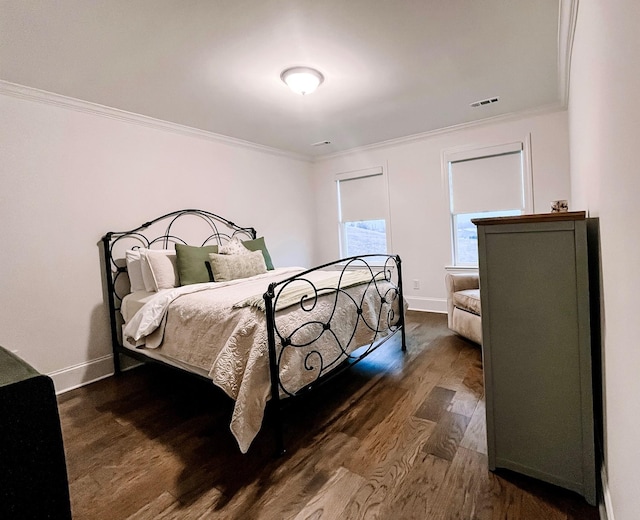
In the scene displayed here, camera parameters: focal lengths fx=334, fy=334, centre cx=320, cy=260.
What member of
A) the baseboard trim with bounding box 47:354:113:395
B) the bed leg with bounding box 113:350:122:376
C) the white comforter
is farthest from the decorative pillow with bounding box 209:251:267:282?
the baseboard trim with bounding box 47:354:113:395

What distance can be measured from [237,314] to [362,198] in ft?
11.7

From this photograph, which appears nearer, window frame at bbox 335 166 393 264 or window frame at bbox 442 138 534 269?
window frame at bbox 442 138 534 269

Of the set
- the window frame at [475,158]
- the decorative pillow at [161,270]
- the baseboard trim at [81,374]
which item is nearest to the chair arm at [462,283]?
the window frame at [475,158]

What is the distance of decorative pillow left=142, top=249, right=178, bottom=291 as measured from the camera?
2.95 meters

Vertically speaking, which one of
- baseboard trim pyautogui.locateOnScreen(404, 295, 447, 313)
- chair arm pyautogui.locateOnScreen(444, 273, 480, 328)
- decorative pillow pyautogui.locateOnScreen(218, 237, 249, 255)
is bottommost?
baseboard trim pyautogui.locateOnScreen(404, 295, 447, 313)

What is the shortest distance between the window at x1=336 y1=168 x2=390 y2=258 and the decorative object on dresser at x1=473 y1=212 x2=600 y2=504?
3.48 m

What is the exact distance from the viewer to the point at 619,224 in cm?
100

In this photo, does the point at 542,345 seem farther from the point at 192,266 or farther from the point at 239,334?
the point at 192,266

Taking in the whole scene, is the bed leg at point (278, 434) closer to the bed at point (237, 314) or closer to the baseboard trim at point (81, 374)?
the bed at point (237, 314)

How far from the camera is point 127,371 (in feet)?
10.4

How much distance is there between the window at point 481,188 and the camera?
395 centimetres

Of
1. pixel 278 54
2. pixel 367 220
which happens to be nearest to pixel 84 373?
pixel 278 54

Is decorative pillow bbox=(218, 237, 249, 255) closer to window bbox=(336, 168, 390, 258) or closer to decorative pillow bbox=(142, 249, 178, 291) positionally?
decorative pillow bbox=(142, 249, 178, 291)

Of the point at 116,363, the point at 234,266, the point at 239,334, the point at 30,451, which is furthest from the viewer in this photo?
the point at 234,266
